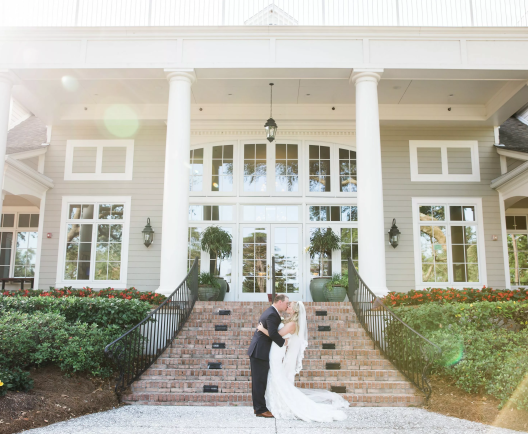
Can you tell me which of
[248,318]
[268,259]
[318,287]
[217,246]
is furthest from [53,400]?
[268,259]

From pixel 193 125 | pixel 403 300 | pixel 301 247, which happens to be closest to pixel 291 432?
pixel 403 300

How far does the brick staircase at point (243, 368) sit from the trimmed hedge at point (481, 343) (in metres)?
0.72

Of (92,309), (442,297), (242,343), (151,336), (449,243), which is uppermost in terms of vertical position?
(449,243)

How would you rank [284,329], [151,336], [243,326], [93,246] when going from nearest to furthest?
1. [284,329]
2. [151,336]
3. [243,326]
4. [93,246]

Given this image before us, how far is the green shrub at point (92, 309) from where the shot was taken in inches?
316

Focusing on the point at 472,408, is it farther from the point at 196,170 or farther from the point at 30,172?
the point at 30,172

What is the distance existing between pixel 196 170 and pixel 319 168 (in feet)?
11.5

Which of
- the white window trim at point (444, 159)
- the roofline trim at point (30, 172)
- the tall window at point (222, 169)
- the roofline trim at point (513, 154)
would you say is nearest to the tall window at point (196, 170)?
the tall window at point (222, 169)

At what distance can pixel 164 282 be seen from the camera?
31.9 ft

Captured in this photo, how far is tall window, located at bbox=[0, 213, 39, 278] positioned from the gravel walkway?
33.6 ft

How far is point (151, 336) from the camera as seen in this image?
811cm

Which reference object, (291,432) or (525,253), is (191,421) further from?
(525,253)

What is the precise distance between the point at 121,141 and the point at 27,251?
493cm

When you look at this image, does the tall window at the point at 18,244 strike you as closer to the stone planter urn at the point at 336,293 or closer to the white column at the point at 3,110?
the white column at the point at 3,110
